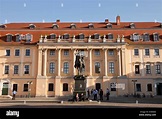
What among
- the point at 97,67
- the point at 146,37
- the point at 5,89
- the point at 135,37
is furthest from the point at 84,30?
the point at 5,89

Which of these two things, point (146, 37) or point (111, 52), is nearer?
point (111, 52)

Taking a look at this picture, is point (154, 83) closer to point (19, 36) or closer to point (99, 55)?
point (99, 55)

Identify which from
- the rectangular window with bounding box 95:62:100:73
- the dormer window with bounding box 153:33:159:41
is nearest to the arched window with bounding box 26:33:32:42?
the rectangular window with bounding box 95:62:100:73

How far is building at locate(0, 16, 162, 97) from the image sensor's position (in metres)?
42.1

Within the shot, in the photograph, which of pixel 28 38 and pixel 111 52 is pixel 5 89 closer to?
pixel 28 38

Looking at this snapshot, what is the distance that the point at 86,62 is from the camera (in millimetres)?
43406

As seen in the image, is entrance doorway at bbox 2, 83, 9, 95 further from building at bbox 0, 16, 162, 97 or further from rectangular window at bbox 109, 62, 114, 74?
rectangular window at bbox 109, 62, 114, 74

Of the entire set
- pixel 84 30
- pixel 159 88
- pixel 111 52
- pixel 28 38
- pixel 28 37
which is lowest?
pixel 159 88

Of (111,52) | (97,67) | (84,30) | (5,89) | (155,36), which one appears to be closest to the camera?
(5,89)

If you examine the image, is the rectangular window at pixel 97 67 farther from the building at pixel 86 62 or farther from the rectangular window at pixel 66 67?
the rectangular window at pixel 66 67

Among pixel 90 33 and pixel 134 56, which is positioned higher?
pixel 90 33
